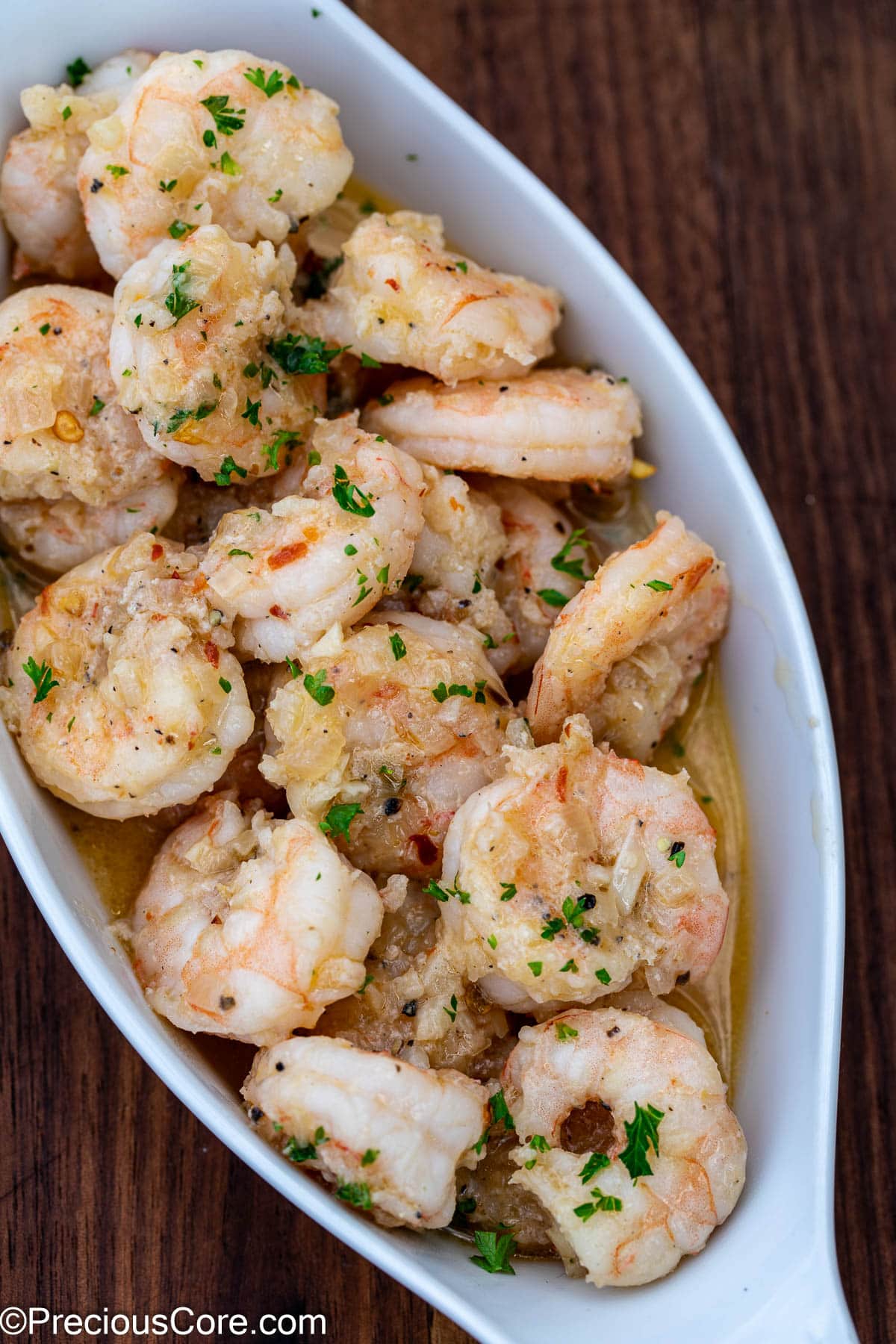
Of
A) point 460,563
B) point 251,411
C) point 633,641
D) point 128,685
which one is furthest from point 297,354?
point 633,641

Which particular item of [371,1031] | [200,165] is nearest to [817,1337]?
[371,1031]

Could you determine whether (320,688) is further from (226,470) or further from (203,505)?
(203,505)

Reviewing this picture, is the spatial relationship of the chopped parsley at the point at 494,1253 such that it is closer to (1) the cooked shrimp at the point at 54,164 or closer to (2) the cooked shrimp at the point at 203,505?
(2) the cooked shrimp at the point at 203,505

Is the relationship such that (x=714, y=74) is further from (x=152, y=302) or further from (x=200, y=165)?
(x=152, y=302)

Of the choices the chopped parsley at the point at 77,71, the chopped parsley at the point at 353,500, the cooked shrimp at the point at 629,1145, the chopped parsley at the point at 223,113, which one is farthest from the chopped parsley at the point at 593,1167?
the chopped parsley at the point at 77,71

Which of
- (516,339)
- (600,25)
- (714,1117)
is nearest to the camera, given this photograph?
(714,1117)

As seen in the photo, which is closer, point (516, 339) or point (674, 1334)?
point (674, 1334)
